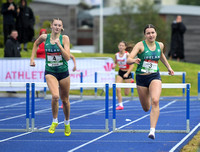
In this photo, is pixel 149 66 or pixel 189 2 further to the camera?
pixel 189 2

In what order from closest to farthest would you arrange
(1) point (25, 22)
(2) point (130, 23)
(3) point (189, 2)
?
(1) point (25, 22) → (2) point (130, 23) → (3) point (189, 2)

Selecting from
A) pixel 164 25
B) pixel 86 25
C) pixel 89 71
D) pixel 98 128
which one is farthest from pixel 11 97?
pixel 86 25

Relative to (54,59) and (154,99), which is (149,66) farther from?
(54,59)

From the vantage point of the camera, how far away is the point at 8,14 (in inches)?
854

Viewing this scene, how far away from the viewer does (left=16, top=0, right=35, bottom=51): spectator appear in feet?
74.3

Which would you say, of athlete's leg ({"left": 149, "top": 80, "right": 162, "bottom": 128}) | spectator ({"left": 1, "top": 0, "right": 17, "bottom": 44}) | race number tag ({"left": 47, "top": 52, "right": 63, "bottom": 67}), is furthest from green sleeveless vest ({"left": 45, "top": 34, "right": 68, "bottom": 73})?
spectator ({"left": 1, "top": 0, "right": 17, "bottom": 44})

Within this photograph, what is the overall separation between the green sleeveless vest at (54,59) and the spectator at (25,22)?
13343 millimetres

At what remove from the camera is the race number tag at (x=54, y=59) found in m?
9.29

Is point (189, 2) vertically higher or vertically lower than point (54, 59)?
higher

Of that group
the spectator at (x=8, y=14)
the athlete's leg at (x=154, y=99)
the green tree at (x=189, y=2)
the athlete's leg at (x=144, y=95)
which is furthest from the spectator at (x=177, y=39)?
the green tree at (x=189, y=2)

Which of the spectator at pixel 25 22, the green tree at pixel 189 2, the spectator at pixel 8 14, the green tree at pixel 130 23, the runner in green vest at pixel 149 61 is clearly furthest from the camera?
the green tree at pixel 189 2

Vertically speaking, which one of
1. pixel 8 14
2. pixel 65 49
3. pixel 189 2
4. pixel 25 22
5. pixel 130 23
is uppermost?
pixel 189 2

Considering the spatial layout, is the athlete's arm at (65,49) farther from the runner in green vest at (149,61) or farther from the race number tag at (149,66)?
the race number tag at (149,66)

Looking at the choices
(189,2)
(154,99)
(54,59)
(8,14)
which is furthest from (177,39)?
(189,2)
